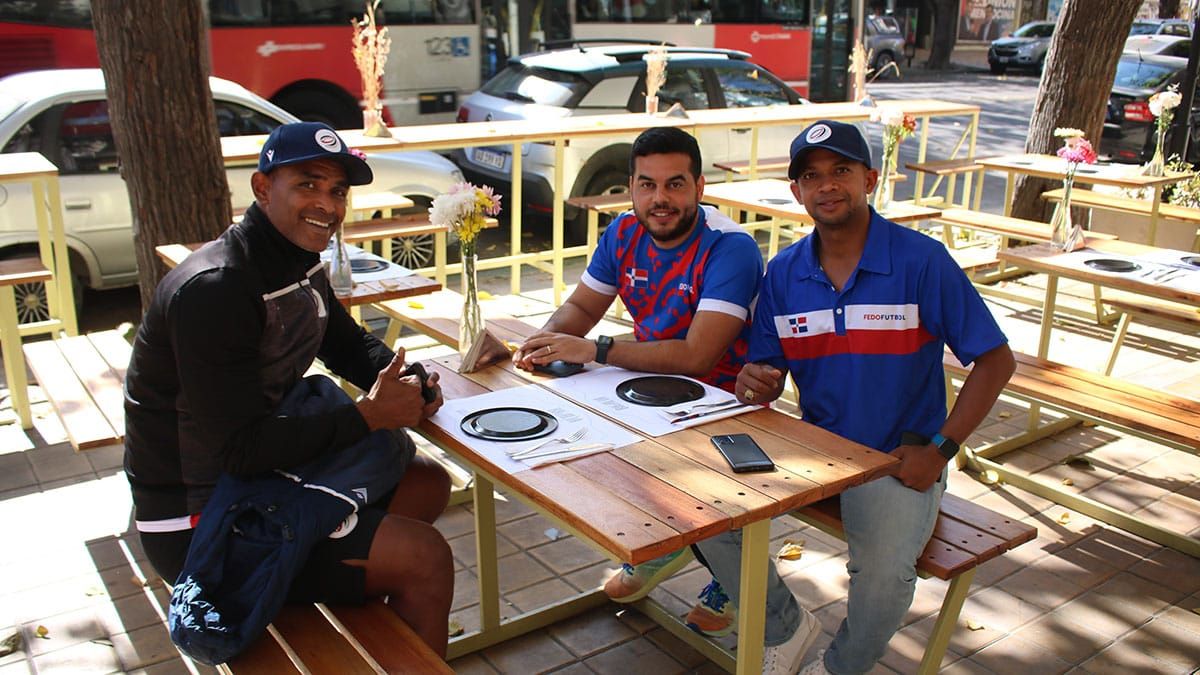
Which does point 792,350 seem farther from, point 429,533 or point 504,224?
point 504,224

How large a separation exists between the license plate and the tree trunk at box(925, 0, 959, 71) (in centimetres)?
2419

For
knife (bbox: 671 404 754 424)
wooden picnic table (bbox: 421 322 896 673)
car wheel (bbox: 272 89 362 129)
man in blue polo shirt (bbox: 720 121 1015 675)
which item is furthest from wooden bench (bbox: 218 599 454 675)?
car wheel (bbox: 272 89 362 129)

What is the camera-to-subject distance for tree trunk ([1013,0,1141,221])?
7.51 meters

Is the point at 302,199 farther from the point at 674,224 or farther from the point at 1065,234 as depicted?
the point at 1065,234

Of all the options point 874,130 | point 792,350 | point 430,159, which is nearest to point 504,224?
point 430,159

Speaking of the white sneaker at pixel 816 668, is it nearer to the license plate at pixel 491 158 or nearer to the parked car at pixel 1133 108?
the license plate at pixel 491 158

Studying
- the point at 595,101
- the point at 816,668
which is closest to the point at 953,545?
the point at 816,668

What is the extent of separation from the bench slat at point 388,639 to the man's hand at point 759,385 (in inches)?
39.4

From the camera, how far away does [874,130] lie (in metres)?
16.1

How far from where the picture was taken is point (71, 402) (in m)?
3.58

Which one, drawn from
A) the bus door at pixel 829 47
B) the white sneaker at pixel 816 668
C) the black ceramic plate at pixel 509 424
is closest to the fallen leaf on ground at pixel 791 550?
the white sneaker at pixel 816 668

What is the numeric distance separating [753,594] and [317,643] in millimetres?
960

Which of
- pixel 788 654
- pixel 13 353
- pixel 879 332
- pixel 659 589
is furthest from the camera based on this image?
pixel 13 353

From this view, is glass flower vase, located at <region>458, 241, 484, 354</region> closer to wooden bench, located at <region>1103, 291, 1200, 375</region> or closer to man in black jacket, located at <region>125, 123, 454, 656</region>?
man in black jacket, located at <region>125, 123, 454, 656</region>
